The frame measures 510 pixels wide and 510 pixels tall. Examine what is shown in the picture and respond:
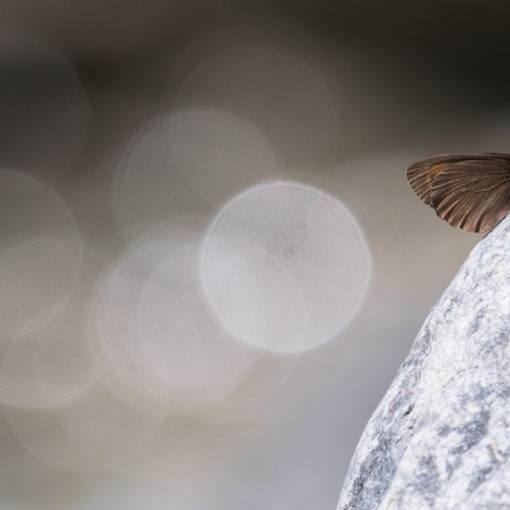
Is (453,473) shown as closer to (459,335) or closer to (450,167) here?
(459,335)

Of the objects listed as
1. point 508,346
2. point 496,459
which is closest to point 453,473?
point 496,459

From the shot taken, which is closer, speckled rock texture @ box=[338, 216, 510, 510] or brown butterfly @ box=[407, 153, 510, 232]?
speckled rock texture @ box=[338, 216, 510, 510]

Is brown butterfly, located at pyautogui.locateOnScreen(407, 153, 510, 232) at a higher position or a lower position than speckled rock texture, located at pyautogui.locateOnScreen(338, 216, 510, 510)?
higher

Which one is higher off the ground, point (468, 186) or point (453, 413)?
point (468, 186)

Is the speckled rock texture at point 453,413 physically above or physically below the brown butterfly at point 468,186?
below
